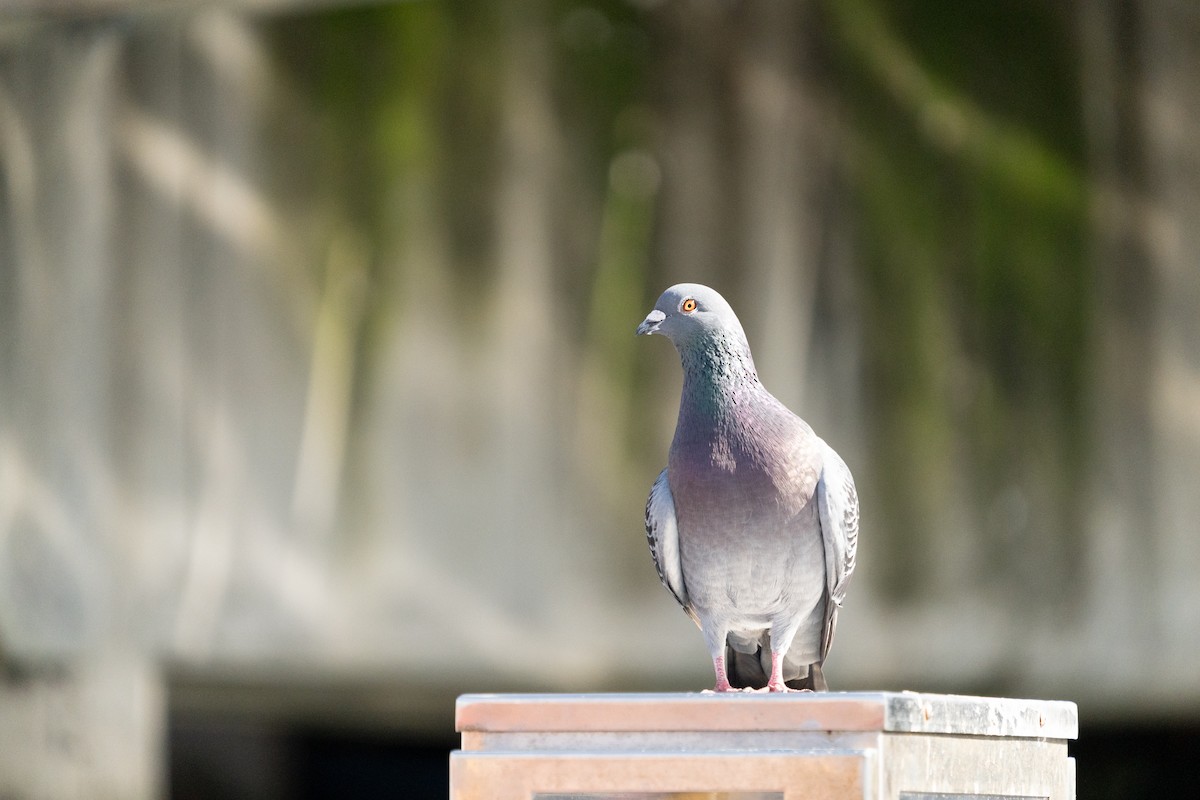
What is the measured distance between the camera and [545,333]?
5051 mm

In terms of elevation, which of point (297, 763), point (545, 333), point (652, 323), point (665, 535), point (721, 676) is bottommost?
point (297, 763)

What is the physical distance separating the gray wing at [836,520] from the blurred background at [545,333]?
241 centimetres

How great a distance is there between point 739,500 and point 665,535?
0.17 meters

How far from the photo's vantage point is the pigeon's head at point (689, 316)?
7.21 ft

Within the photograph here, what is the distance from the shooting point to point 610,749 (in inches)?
72.4

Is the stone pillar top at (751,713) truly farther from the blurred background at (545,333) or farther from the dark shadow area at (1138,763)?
the dark shadow area at (1138,763)

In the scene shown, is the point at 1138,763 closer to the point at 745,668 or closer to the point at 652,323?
the point at 745,668

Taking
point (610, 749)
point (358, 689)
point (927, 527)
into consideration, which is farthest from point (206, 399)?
point (610, 749)

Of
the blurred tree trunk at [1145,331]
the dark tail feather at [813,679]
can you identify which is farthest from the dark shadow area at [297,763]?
the dark tail feather at [813,679]

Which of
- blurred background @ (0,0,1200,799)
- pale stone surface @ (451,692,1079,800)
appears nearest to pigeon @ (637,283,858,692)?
pale stone surface @ (451,692,1079,800)

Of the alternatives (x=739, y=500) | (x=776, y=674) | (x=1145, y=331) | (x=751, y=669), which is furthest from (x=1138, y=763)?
(x=739, y=500)

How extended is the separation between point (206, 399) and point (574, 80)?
1760 millimetres

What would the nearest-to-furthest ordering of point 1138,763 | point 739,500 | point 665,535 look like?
point 739,500 < point 665,535 < point 1138,763

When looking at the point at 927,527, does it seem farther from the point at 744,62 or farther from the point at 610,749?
the point at 610,749
